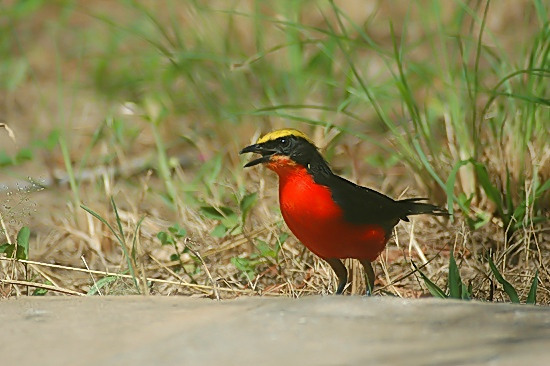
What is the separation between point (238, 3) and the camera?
252 inches

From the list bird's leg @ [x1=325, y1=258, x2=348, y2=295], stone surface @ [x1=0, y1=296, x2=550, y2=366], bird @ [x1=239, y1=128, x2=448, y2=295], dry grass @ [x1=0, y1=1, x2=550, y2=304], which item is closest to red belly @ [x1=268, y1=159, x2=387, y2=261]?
bird @ [x1=239, y1=128, x2=448, y2=295]

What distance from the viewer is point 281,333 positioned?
2373 millimetres

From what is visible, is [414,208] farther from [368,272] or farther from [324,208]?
[324,208]

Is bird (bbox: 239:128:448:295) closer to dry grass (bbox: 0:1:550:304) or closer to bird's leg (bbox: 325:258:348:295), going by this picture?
bird's leg (bbox: 325:258:348:295)

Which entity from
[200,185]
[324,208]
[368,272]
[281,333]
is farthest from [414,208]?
[281,333]

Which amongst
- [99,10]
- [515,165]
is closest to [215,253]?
[515,165]

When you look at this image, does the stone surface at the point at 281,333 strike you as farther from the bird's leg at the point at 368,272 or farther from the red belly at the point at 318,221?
the bird's leg at the point at 368,272

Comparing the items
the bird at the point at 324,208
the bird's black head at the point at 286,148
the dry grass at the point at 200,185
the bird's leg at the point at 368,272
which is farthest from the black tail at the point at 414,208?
the bird's black head at the point at 286,148

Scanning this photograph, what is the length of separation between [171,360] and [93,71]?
466cm

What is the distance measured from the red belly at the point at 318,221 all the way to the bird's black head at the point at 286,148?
38 millimetres

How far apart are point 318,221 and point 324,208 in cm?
6

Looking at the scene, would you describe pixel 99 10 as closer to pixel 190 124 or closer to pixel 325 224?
pixel 190 124

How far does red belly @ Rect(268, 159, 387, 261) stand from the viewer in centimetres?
347

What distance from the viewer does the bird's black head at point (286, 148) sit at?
3.60m
